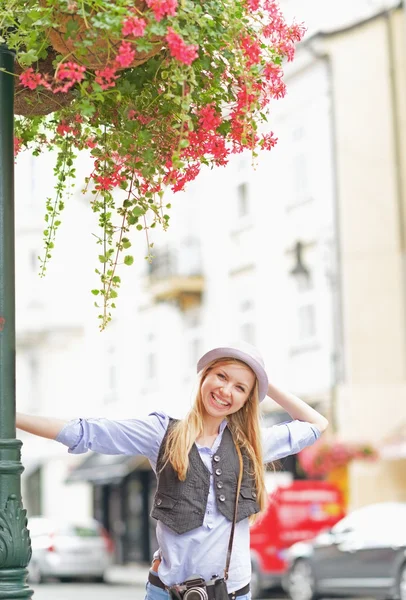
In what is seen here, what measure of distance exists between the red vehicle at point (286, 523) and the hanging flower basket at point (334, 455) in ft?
6.34

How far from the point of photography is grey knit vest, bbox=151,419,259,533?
12.8 feet

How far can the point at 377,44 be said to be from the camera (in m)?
25.9

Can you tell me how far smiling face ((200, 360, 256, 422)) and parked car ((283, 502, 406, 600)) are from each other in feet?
45.2

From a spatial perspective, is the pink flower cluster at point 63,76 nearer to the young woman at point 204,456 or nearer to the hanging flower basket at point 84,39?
the hanging flower basket at point 84,39

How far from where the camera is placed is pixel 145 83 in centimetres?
395

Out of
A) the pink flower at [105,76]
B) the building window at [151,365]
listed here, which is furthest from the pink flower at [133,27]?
the building window at [151,365]

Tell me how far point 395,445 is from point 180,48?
2122 centimetres

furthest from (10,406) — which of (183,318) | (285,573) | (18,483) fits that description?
(183,318)

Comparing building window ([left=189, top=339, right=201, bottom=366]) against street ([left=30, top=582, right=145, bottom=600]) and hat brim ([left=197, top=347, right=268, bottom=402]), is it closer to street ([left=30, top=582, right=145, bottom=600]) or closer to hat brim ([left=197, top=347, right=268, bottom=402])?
street ([left=30, top=582, right=145, bottom=600])

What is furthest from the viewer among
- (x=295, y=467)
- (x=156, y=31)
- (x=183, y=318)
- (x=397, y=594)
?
(x=183, y=318)

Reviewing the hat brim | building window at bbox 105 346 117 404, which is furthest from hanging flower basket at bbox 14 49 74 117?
building window at bbox 105 346 117 404

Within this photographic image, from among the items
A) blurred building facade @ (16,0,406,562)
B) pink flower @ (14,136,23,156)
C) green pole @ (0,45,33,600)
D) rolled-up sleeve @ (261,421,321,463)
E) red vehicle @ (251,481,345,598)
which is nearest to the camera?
green pole @ (0,45,33,600)

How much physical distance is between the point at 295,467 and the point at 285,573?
7421mm

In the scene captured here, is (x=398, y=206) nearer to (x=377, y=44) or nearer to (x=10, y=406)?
(x=377, y=44)
